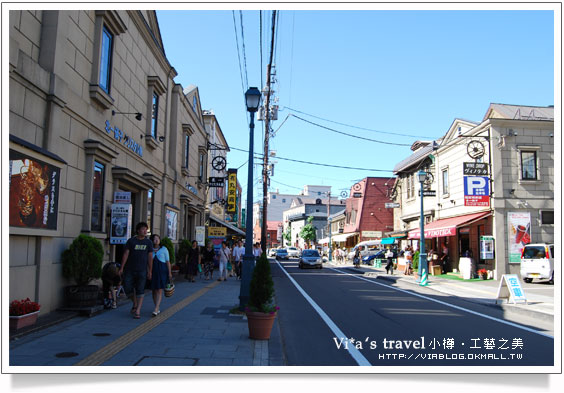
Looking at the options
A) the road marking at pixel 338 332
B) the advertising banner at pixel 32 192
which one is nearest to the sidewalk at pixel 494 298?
the road marking at pixel 338 332

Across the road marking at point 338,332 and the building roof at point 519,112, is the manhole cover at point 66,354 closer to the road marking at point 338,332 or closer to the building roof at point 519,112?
the road marking at point 338,332

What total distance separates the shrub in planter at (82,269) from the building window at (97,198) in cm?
152

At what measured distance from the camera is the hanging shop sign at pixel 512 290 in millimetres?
11836

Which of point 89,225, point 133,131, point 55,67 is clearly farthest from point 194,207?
point 55,67

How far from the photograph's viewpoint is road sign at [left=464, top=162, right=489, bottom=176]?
809 inches

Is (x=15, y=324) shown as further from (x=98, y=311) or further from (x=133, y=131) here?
(x=133, y=131)

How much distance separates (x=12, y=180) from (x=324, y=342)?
5.54m

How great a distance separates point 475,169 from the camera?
20.5 m

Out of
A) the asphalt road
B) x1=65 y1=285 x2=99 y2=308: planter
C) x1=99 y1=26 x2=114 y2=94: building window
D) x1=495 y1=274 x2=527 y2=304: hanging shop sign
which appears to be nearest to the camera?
the asphalt road

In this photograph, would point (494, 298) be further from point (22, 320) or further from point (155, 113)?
point (155, 113)

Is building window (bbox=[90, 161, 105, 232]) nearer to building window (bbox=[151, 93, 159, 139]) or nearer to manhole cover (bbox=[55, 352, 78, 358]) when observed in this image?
manhole cover (bbox=[55, 352, 78, 358])

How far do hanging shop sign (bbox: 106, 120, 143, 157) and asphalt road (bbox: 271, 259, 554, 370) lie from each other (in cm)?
642

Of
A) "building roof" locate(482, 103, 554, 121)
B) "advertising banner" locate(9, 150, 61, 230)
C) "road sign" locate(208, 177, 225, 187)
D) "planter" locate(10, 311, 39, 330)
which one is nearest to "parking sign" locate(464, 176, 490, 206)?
"building roof" locate(482, 103, 554, 121)

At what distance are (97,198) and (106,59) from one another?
3758 millimetres
